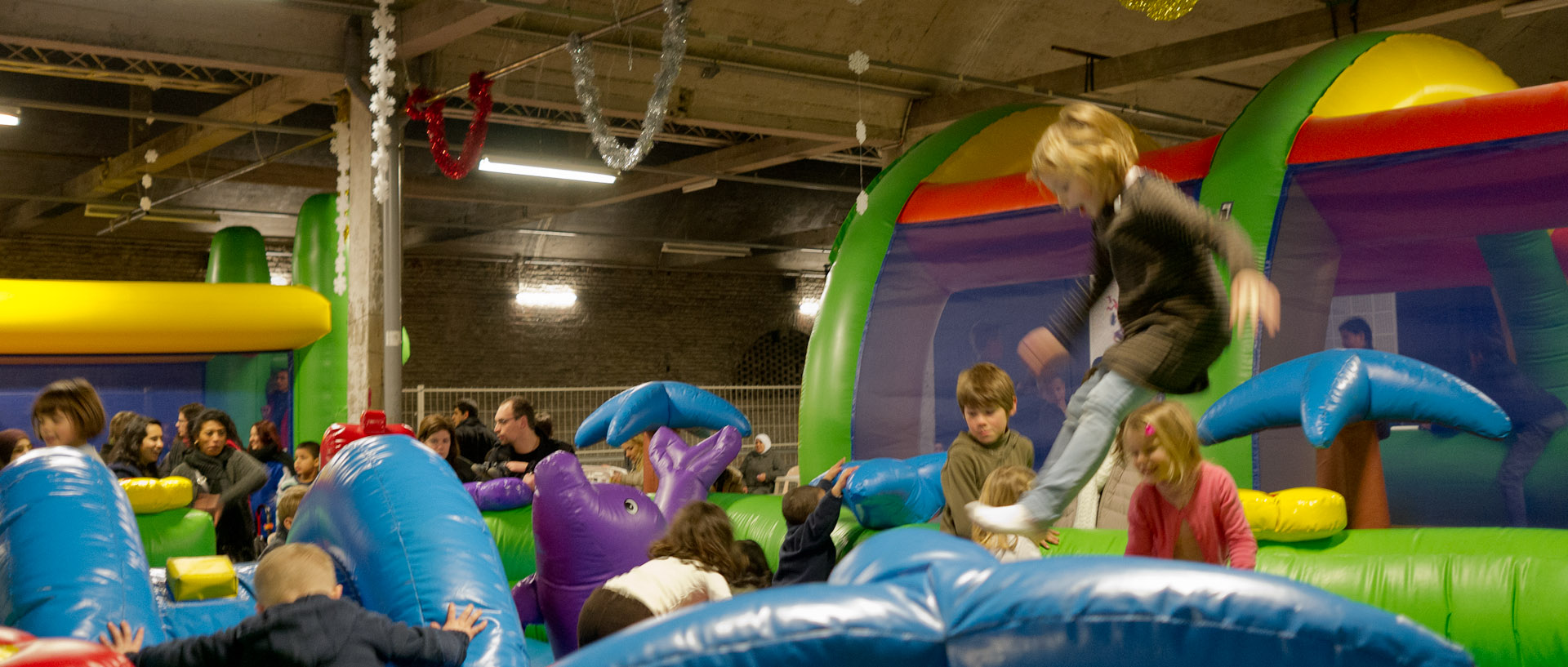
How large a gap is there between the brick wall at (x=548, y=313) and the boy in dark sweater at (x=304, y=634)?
39.8 ft

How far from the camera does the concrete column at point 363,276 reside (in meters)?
7.43

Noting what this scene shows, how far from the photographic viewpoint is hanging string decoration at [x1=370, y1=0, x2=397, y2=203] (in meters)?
6.32

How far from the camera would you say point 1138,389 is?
6.77ft

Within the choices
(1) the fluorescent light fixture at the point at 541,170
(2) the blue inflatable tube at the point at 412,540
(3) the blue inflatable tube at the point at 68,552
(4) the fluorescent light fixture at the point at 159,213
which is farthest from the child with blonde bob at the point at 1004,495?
(4) the fluorescent light fixture at the point at 159,213

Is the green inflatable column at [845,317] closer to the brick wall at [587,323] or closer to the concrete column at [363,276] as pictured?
the concrete column at [363,276]

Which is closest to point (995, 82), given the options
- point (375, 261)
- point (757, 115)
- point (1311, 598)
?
point (757, 115)

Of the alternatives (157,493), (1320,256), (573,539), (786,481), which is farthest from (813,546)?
(786,481)

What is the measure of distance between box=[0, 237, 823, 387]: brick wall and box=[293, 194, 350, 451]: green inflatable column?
540cm

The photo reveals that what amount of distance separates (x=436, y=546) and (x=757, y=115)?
7.38 m

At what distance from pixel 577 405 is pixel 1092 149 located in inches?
463

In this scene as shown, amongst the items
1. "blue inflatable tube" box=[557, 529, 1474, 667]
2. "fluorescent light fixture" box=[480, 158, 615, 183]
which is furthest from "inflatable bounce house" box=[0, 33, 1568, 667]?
"fluorescent light fixture" box=[480, 158, 615, 183]

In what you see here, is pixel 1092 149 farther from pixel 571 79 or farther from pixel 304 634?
pixel 571 79

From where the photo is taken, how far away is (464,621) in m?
2.39

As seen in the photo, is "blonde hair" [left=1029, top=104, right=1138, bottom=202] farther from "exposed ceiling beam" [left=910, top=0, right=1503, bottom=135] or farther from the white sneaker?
"exposed ceiling beam" [left=910, top=0, right=1503, bottom=135]
